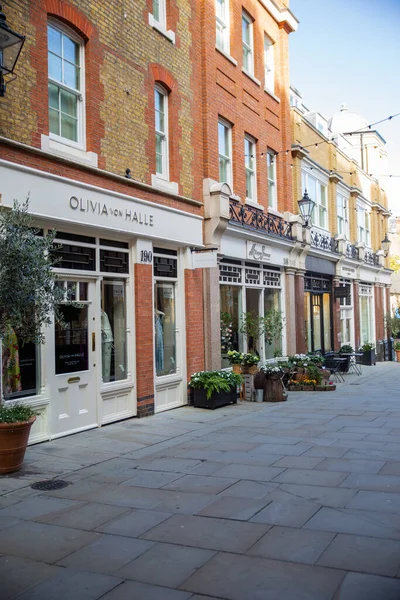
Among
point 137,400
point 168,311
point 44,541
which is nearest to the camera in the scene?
point 44,541

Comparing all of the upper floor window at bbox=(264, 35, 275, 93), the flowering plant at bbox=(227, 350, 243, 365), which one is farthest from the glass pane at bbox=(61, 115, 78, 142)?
the upper floor window at bbox=(264, 35, 275, 93)

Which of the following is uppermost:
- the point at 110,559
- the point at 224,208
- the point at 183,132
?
the point at 183,132

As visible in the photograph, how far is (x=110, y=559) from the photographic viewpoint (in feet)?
14.8

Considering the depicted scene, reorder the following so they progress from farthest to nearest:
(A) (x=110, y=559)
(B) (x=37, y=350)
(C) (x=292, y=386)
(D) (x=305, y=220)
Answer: (D) (x=305, y=220) < (C) (x=292, y=386) < (B) (x=37, y=350) < (A) (x=110, y=559)

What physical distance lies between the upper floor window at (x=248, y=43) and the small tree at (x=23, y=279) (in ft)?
37.8

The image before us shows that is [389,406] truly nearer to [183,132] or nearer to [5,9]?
[183,132]

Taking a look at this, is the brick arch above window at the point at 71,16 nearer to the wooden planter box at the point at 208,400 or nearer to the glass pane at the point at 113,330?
the glass pane at the point at 113,330

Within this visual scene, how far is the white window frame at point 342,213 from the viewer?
2430 cm

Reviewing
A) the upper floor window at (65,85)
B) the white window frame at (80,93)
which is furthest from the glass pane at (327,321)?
the upper floor window at (65,85)

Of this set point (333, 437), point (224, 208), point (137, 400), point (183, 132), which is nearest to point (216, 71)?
point (183, 132)

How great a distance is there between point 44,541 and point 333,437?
530 cm

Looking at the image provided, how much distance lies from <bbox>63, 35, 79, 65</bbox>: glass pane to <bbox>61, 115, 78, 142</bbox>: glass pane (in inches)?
39.2

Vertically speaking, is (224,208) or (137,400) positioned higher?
(224,208)

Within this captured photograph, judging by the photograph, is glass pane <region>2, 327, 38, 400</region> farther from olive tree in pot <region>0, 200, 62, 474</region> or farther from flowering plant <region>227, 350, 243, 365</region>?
flowering plant <region>227, 350, 243, 365</region>
